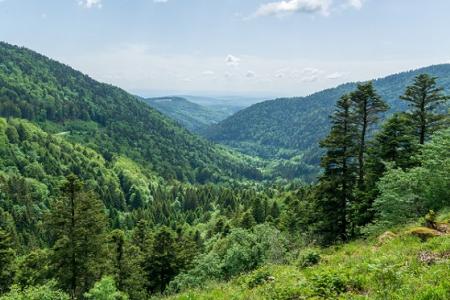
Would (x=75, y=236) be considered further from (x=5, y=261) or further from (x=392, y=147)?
(x=392, y=147)

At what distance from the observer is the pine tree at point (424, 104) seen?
1479 inches

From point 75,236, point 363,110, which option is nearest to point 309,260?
point 363,110

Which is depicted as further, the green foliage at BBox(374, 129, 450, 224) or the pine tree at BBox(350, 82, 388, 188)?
the pine tree at BBox(350, 82, 388, 188)

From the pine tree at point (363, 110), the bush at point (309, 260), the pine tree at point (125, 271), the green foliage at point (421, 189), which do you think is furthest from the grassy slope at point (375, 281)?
the pine tree at point (125, 271)

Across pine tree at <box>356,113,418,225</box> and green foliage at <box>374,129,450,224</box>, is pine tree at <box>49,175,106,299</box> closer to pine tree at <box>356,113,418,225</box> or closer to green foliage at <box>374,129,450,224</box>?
green foliage at <box>374,129,450,224</box>

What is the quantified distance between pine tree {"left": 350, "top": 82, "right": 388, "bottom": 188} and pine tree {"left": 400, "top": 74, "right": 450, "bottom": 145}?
3.49 m

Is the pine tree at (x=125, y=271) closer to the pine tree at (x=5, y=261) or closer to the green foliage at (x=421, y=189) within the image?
the pine tree at (x=5, y=261)

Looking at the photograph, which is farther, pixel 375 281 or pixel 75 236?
pixel 75 236

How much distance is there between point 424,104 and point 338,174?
11.9 metres

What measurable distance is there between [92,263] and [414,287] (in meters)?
33.5

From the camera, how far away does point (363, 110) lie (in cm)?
3728

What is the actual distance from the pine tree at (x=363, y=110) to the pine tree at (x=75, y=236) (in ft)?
86.9

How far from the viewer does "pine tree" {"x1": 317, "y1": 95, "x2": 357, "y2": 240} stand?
35.3 m

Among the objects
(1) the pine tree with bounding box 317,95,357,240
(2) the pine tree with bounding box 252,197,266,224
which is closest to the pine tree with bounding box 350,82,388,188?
(1) the pine tree with bounding box 317,95,357,240
